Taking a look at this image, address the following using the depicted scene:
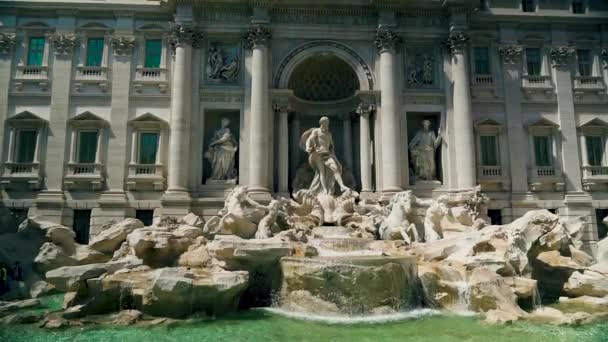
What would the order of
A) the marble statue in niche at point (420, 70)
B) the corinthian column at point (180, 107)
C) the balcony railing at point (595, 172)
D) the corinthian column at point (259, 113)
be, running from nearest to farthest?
the corinthian column at point (180, 107), the corinthian column at point (259, 113), the marble statue in niche at point (420, 70), the balcony railing at point (595, 172)

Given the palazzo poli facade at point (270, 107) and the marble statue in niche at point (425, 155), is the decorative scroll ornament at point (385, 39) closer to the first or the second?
the palazzo poli facade at point (270, 107)

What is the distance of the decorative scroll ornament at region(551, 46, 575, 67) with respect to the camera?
75.6ft

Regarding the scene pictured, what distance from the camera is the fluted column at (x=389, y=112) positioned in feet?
66.7

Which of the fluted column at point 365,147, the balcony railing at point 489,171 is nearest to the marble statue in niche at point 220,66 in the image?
the fluted column at point 365,147

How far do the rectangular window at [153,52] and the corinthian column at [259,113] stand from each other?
4655mm

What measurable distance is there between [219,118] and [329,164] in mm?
6155

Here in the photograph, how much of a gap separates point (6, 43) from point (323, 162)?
16.9 meters

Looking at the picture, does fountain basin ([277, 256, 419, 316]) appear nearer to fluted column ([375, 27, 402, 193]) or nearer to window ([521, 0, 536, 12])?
fluted column ([375, 27, 402, 193])

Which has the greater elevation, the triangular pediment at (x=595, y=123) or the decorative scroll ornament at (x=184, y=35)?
the decorative scroll ornament at (x=184, y=35)

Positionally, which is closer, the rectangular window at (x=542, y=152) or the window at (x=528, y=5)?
the rectangular window at (x=542, y=152)

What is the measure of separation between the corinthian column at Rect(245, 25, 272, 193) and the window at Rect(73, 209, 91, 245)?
7947 mm

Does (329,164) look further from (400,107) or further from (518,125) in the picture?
(518,125)

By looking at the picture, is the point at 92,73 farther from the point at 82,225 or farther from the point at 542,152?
the point at 542,152

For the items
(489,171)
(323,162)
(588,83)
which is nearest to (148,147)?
(323,162)
